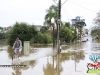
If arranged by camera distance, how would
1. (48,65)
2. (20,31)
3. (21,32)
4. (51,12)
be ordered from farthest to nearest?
(51,12), (21,32), (20,31), (48,65)

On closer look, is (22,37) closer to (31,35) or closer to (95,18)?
(31,35)

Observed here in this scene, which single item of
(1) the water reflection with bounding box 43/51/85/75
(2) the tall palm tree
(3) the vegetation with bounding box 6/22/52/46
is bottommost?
(1) the water reflection with bounding box 43/51/85/75

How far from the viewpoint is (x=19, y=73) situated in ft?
40.8

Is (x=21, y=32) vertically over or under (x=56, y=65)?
over

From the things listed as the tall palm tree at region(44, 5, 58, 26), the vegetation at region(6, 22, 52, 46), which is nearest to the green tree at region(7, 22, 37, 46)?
the vegetation at region(6, 22, 52, 46)

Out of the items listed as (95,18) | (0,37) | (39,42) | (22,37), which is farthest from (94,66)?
(0,37)

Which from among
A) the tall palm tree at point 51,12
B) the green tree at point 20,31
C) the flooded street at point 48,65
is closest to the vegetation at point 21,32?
the green tree at point 20,31

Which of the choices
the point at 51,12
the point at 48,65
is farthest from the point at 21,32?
the point at 48,65

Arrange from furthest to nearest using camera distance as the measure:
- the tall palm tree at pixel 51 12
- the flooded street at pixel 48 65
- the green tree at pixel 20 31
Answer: the tall palm tree at pixel 51 12 < the green tree at pixel 20 31 < the flooded street at pixel 48 65

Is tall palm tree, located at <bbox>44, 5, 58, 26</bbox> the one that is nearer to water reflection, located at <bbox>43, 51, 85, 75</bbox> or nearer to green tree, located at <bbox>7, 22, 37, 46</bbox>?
green tree, located at <bbox>7, 22, 37, 46</bbox>

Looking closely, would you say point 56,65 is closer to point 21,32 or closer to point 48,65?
point 48,65

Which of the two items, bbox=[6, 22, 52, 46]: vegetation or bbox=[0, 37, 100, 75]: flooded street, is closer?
bbox=[0, 37, 100, 75]: flooded street

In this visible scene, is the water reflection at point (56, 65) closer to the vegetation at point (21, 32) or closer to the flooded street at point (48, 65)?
the flooded street at point (48, 65)

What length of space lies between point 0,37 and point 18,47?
65.5 meters
